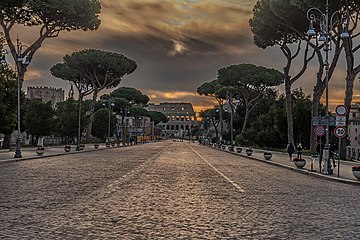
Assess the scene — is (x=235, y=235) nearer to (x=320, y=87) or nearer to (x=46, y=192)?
(x=46, y=192)

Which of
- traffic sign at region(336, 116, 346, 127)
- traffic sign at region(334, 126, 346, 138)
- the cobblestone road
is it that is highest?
traffic sign at region(336, 116, 346, 127)

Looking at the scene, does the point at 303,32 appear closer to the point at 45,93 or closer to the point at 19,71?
the point at 19,71

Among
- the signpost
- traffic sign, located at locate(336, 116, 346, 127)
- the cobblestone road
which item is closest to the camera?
the cobblestone road

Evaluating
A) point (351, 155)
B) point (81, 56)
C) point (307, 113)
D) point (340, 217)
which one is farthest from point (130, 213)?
point (81, 56)

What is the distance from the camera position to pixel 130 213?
367 inches

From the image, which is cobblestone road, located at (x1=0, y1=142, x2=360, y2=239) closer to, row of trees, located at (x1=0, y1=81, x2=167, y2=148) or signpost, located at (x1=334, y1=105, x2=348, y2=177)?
signpost, located at (x1=334, y1=105, x2=348, y2=177)

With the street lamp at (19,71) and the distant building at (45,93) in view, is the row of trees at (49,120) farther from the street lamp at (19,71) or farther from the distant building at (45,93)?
the distant building at (45,93)

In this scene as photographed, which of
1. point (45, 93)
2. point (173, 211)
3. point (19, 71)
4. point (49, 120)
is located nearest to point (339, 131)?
point (173, 211)

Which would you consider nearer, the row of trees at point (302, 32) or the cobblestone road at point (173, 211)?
the cobblestone road at point (173, 211)

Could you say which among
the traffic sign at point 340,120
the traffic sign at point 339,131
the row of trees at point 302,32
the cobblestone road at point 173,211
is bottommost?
the cobblestone road at point 173,211

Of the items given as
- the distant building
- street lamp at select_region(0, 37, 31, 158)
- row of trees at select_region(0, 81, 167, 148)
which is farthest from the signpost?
the distant building

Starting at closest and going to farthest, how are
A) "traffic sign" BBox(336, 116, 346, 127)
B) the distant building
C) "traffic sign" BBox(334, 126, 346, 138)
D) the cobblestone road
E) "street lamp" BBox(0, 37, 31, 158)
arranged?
1. the cobblestone road
2. "traffic sign" BBox(334, 126, 346, 138)
3. "traffic sign" BBox(336, 116, 346, 127)
4. "street lamp" BBox(0, 37, 31, 158)
5. the distant building

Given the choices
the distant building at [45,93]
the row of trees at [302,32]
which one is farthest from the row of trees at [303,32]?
the distant building at [45,93]

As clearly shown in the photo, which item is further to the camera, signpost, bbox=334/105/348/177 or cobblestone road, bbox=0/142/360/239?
signpost, bbox=334/105/348/177
